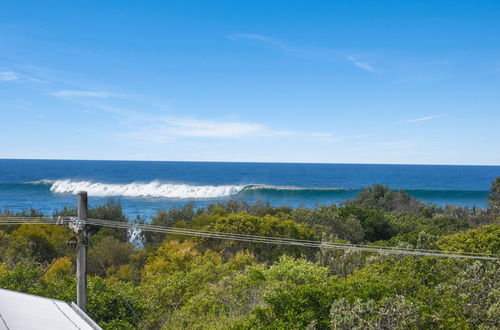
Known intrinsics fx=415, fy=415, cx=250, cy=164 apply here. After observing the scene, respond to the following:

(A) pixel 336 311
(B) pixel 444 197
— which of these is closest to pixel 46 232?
(A) pixel 336 311

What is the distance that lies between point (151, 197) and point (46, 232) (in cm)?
4268

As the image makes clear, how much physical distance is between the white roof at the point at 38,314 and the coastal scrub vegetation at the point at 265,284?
1.47 m

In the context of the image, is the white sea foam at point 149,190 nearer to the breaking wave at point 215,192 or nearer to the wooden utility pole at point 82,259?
the breaking wave at point 215,192

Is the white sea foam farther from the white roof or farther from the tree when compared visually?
the white roof

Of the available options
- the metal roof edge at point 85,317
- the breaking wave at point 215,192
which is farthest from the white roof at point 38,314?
the breaking wave at point 215,192

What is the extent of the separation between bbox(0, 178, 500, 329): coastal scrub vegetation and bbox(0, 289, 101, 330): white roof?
147cm

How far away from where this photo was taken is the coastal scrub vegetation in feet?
28.0

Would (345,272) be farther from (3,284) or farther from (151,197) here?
(151,197)

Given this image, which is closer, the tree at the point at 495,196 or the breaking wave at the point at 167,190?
the tree at the point at 495,196

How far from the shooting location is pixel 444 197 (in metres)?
72.4

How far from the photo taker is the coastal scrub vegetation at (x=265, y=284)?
8523 millimetres

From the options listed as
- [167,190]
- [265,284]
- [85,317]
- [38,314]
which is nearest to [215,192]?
[167,190]

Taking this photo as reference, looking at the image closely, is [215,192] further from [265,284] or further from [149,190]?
[265,284]

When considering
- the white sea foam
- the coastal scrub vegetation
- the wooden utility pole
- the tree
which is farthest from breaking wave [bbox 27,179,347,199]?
the wooden utility pole
